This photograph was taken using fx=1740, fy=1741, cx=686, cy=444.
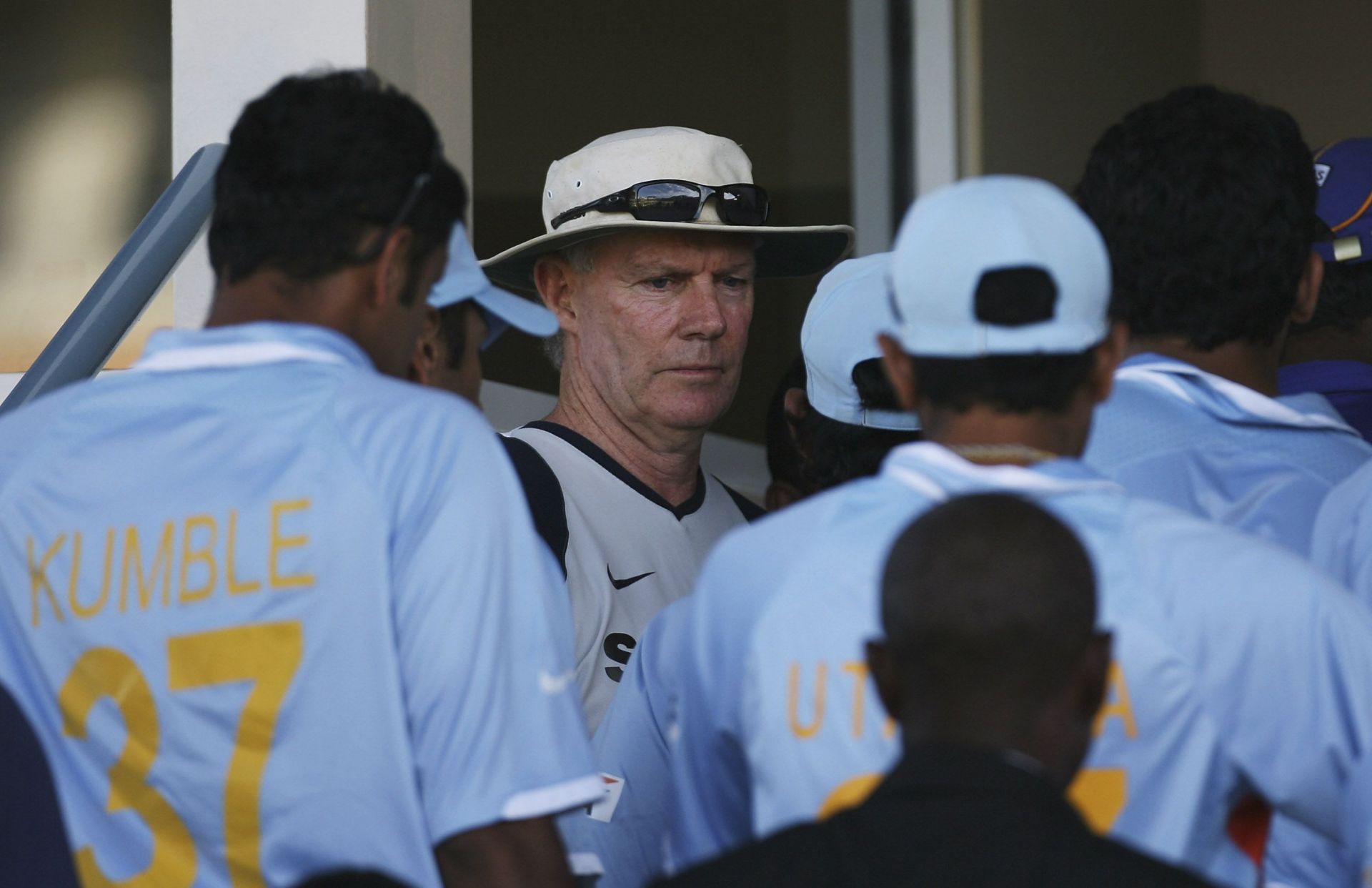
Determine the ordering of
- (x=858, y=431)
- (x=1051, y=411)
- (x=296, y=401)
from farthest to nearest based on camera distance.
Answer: (x=858, y=431)
(x=296, y=401)
(x=1051, y=411)

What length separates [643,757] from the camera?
1952 mm

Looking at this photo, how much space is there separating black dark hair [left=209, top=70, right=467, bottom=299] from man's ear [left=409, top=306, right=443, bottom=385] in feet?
0.91

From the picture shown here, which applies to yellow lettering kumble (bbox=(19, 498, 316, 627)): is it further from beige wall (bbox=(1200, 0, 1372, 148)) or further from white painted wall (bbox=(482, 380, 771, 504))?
beige wall (bbox=(1200, 0, 1372, 148))

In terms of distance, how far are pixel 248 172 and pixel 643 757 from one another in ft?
2.51

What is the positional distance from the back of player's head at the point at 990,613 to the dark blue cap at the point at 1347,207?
50.5 inches

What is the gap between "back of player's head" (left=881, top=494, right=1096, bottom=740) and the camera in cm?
121

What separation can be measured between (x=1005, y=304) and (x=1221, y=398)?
595mm

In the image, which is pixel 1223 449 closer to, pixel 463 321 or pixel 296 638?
pixel 463 321

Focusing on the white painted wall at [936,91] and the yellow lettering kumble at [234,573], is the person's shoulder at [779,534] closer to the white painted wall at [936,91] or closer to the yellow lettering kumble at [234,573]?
the yellow lettering kumble at [234,573]

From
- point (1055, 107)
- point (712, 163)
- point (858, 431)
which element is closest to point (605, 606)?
point (858, 431)

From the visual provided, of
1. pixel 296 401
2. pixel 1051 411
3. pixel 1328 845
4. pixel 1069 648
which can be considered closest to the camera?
pixel 1069 648

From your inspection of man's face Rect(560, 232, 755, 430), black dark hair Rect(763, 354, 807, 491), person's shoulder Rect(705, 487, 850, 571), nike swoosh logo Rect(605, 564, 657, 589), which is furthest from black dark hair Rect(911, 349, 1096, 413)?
black dark hair Rect(763, 354, 807, 491)

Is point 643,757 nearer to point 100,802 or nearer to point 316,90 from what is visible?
point 100,802

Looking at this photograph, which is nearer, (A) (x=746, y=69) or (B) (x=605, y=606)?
(B) (x=605, y=606)
